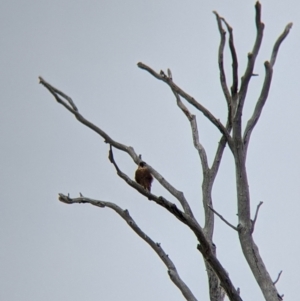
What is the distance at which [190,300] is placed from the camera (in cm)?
546

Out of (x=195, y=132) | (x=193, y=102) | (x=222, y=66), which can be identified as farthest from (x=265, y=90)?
(x=195, y=132)

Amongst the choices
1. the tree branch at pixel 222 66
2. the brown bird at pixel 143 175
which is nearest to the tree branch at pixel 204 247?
the tree branch at pixel 222 66

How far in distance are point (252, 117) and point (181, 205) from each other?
1397mm

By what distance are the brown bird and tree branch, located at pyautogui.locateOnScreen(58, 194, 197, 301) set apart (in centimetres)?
35

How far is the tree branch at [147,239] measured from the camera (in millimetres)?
5598

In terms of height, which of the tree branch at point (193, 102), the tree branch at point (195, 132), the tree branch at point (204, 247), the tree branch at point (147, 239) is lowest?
the tree branch at point (204, 247)

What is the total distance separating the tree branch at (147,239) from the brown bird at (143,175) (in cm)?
35

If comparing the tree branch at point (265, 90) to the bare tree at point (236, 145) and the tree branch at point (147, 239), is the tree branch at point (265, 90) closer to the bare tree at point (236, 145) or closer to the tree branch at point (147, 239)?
the bare tree at point (236, 145)

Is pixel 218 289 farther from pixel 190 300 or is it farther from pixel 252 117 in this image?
pixel 252 117

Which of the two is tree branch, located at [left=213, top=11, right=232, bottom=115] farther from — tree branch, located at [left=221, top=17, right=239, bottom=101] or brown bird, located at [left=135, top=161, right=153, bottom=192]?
brown bird, located at [left=135, top=161, right=153, bottom=192]

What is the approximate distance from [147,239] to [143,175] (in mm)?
646

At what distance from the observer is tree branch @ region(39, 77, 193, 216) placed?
5105 millimetres

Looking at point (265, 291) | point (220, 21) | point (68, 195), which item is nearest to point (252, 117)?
point (220, 21)

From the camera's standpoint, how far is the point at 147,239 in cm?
591
